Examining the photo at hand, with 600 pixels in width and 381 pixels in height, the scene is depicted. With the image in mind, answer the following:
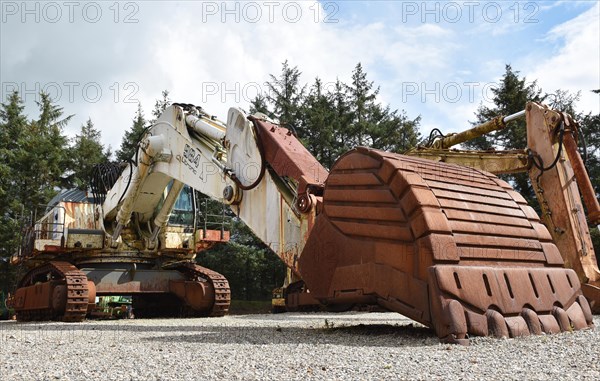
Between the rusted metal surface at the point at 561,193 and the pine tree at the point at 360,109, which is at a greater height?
the pine tree at the point at 360,109

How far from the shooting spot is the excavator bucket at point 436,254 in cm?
502

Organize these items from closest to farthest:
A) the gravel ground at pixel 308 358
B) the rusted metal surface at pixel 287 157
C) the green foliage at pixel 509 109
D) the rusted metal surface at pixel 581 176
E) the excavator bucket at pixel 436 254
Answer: the gravel ground at pixel 308 358, the excavator bucket at pixel 436 254, the rusted metal surface at pixel 287 157, the rusted metal surface at pixel 581 176, the green foliage at pixel 509 109

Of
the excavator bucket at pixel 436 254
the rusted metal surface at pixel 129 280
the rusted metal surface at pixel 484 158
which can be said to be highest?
the rusted metal surface at pixel 484 158

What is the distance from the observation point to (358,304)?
5.74 meters

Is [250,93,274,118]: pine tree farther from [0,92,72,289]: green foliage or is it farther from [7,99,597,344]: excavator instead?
[7,99,597,344]: excavator

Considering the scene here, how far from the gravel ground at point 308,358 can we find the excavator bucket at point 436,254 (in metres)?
0.30

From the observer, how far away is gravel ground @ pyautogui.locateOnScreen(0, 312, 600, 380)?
3.54m

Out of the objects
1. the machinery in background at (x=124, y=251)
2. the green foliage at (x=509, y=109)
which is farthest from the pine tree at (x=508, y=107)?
the machinery in background at (x=124, y=251)

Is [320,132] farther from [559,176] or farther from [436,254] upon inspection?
[436,254]

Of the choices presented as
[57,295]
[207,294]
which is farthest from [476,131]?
[57,295]

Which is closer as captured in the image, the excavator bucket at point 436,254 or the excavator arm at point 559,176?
the excavator bucket at point 436,254

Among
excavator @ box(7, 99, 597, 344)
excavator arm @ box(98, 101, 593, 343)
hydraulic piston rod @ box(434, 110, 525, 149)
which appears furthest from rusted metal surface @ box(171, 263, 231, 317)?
hydraulic piston rod @ box(434, 110, 525, 149)

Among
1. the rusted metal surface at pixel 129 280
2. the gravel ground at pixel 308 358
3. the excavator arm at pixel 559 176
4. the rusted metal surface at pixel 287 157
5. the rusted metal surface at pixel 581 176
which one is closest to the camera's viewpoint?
the gravel ground at pixel 308 358

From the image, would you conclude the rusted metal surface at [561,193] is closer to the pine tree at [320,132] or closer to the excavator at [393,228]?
the excavator at [393,228]
